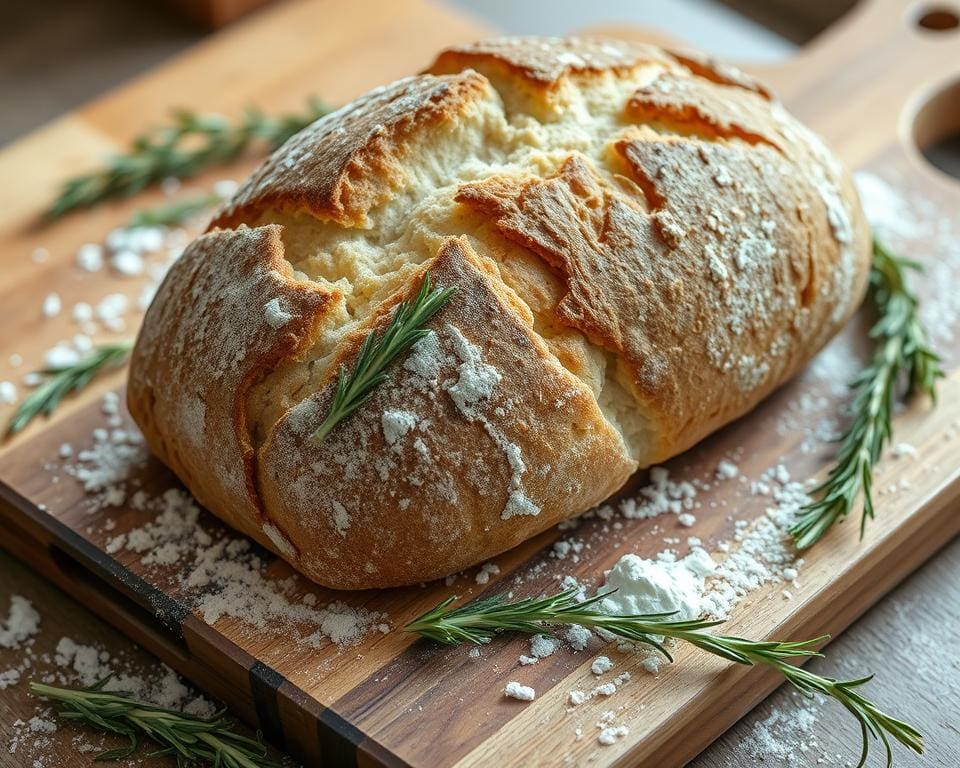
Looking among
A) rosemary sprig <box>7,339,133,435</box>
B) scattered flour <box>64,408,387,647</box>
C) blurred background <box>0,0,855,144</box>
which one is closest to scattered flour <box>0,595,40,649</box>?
scattered flour <box>64,408,387,647</box>

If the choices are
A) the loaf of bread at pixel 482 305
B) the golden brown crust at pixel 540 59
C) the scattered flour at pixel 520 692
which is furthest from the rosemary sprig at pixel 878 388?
the golden brown crust at pixel 540 59

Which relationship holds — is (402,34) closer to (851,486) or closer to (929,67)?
(929,67)

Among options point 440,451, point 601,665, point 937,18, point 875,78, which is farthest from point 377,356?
point 937,18

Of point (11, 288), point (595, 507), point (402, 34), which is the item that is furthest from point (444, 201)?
point (402, 34)

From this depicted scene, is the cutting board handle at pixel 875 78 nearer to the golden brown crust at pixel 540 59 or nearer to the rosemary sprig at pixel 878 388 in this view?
the rosemary sprig at pixel 878 388

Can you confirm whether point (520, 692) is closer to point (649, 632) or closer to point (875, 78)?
point (649, 632)
